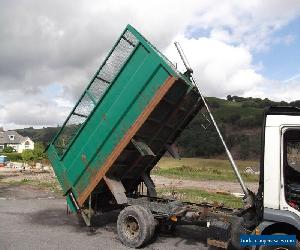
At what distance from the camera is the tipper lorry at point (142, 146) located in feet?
18.7

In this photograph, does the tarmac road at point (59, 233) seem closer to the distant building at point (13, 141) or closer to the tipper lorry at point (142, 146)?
the tipper lorry at point (142, 146)

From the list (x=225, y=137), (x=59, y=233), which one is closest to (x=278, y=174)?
(x=59, y=233)

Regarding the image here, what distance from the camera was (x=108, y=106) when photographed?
7551mm

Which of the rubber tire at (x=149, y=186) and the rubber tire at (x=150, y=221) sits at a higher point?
the rubber tire at (x=149, y=186)

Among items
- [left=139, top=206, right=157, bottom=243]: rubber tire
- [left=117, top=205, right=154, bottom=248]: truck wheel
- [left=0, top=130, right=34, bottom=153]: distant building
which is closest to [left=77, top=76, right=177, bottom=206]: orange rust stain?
[left=117, top=205, right=154, bottom=248]: truck wheel

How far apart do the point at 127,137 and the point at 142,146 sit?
48 centimetres

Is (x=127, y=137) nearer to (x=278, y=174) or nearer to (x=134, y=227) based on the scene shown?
(x=134, y=227)

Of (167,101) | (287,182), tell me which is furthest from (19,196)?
(287,182)

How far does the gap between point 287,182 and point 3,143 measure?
93.6m

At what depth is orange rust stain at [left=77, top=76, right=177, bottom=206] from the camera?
6914 mm

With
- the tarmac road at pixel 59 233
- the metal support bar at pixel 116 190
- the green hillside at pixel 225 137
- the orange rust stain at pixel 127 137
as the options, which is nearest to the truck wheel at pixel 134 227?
the tarmac road at pixel 59 233

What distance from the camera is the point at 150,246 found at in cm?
754

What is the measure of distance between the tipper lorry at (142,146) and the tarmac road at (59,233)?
0.44 m

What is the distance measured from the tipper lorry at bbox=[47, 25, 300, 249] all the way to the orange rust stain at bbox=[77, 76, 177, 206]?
17mm
